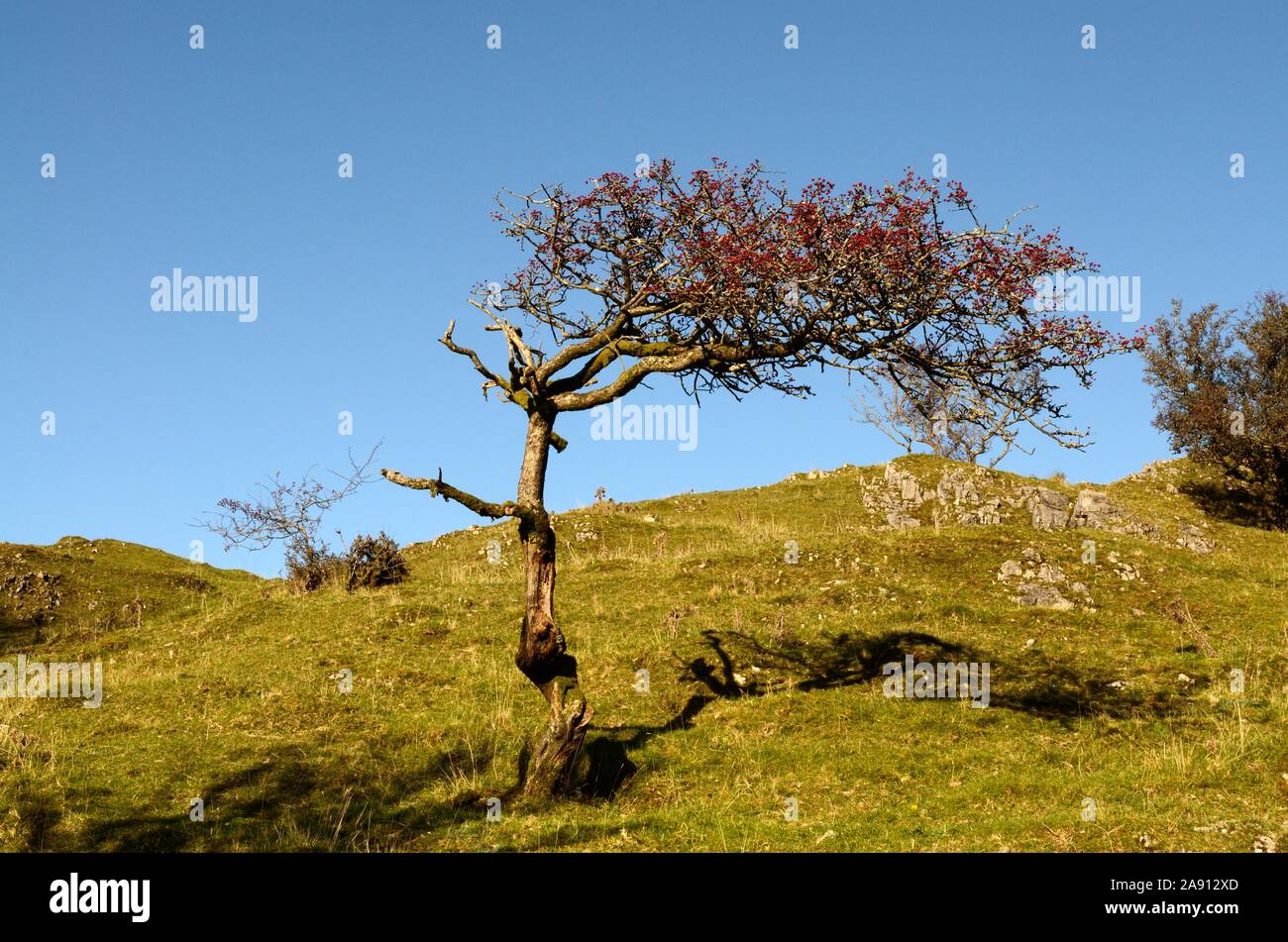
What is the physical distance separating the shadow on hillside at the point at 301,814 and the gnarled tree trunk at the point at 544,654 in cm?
121

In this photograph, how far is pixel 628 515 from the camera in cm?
3975

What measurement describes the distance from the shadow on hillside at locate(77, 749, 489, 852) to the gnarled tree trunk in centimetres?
121

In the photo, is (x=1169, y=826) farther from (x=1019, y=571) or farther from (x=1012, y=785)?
(x=1019, y=571)

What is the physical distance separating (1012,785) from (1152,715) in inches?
166

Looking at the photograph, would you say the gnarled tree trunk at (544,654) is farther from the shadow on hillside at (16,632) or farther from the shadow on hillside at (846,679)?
the shadow on hillside at (16,632)

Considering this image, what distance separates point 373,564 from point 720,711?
52.8 feet

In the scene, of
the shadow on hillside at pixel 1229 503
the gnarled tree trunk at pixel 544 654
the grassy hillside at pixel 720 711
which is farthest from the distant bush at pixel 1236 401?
the gnarled tree trunk at pixel 544 654

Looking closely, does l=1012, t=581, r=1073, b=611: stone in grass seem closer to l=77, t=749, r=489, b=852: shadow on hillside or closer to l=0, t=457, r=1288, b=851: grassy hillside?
l=0, t=457, r=1288, b=851: grassy hillside

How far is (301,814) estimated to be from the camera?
45.8ft

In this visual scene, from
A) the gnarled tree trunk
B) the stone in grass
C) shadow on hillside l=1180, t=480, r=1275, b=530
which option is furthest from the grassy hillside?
shadow on hillside l=1180, t=480, r=1275, b=530

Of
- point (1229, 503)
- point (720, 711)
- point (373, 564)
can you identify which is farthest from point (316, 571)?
point (1229, 503)

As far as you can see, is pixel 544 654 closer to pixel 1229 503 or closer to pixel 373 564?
pixel 373 564

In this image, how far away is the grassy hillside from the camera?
12.9 metres
